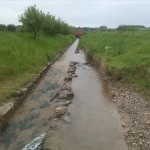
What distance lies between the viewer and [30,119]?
1534 cm

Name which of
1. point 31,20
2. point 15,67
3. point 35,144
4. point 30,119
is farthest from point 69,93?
point 31,20

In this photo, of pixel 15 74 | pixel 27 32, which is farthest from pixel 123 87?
pixel 27 32

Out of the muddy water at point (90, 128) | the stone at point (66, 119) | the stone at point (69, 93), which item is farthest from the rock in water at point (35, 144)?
the stone at point (69, 93)

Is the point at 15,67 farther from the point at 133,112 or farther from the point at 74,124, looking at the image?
the point at 133,112

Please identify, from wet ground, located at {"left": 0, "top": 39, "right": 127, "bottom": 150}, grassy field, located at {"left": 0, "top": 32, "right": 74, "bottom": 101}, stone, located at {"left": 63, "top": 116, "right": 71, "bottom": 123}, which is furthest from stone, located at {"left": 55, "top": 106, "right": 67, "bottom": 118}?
grassy field, located at {"left": 0, "top": 32, "right": 74, "bottom": 101}

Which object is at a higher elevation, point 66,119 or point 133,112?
point 133,112

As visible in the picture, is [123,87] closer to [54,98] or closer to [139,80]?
[139,80]

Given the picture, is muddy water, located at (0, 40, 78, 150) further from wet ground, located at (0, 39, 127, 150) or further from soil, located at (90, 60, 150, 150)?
soil, located at (90, 60, 150, 150)

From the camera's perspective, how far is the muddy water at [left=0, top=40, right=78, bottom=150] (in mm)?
12695

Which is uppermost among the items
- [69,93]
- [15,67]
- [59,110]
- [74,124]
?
[15,67]

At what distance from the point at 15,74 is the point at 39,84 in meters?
2.06

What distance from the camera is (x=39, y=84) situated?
23.3 meters

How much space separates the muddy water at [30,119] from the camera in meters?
12.7

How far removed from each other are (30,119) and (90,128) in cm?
345
